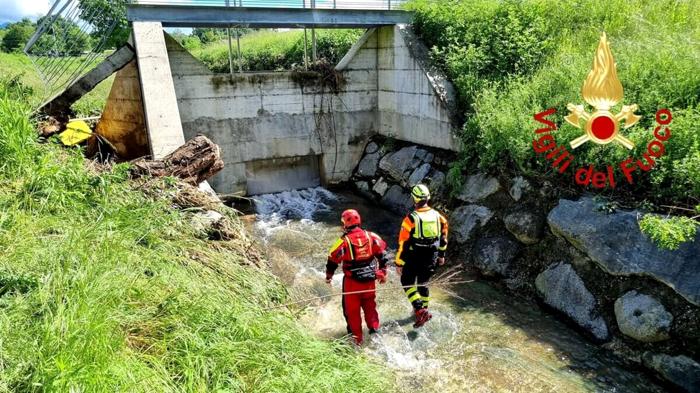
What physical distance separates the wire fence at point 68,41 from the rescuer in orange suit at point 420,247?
704 cm

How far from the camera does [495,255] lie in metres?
6.86

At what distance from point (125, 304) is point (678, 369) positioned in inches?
210

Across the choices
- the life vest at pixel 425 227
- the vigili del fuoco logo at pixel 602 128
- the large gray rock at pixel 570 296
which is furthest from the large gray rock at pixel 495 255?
the life vest at pixel 425 227

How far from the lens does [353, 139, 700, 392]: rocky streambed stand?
470cm

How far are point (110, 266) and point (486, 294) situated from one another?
4.89m

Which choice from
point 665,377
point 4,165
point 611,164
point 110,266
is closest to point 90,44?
point 4,165

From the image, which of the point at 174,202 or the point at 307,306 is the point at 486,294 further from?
the point at 174,202

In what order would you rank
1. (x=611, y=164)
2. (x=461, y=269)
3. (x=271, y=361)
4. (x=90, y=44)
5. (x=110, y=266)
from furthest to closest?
1. (x=90, y=44)
2. (x=461, y=269)
3. (x=611, y=164)
4. (x=110, y=266)
5. (x=271, y=361)

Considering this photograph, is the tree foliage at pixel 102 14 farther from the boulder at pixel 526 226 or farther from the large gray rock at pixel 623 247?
the large gray rock at pixel 623 247

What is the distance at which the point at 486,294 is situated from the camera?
642 centimetres

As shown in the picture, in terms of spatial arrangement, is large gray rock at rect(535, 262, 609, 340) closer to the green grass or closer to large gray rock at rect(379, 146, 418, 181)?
large gray rock at rect(379, 146, 418, 181)

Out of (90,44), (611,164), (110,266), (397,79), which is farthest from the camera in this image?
A: (397,79)

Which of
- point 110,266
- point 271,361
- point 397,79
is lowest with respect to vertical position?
point 271,361

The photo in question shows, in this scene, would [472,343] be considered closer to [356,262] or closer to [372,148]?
[356,262]
